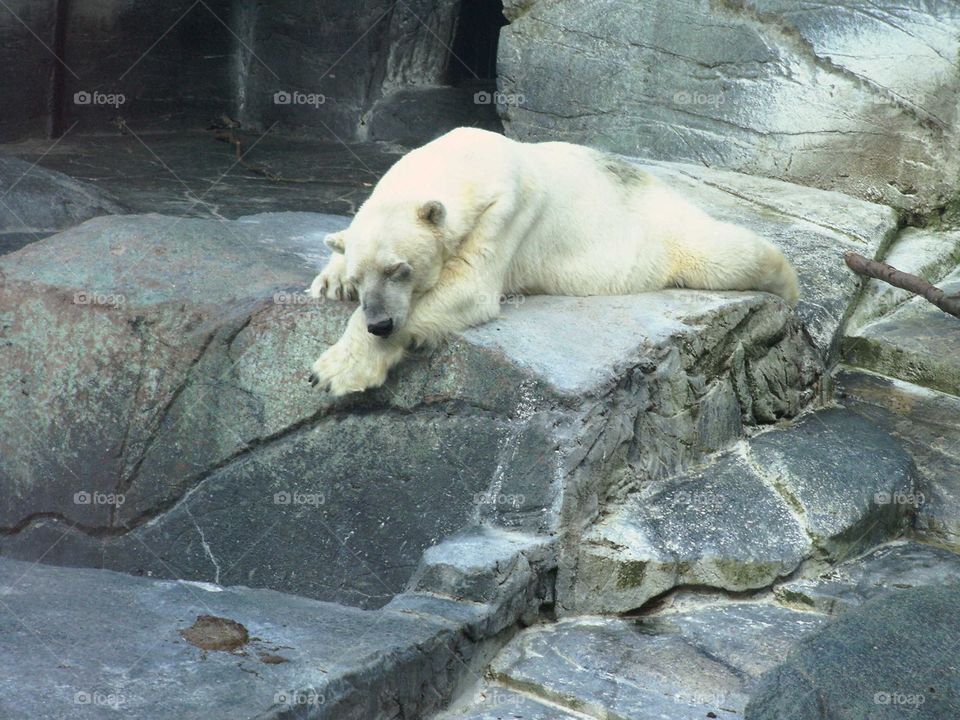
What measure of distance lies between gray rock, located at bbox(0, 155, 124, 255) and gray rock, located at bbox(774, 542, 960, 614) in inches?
196

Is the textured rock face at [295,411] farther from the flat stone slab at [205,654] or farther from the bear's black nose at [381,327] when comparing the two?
the flat stone slab at [205,654]

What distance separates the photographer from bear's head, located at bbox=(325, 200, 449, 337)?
177 inches

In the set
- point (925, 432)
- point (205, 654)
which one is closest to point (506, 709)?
point (205, 654)

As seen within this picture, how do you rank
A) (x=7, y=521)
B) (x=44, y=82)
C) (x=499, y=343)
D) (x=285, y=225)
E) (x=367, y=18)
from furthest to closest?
(x=367, y=18), (x=44, y=82), (x=285, y=225), (x=7, y=521), (x=499, y=343)

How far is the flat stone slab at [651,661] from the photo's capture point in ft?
12.2

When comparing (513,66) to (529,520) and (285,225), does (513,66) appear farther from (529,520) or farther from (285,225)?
(529,520)

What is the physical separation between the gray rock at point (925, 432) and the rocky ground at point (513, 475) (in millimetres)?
22

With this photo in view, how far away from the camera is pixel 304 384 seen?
5.07 m

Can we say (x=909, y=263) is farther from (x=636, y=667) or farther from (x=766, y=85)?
(x=636, y=667)

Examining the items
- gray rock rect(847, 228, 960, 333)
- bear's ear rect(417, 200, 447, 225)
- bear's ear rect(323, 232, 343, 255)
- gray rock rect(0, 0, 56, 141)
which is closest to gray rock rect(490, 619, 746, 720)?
bear's ear rect(417, 200, 447, 225)

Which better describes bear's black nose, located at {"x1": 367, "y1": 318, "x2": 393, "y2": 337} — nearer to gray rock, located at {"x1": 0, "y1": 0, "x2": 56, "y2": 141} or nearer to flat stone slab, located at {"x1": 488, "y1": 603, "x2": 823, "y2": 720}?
flat stone slab, located at {"x1": 488, "y1": 603, "x2": 823, "y2": 720}

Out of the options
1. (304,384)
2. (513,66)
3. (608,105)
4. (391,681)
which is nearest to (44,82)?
(513,66)

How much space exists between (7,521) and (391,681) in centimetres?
298

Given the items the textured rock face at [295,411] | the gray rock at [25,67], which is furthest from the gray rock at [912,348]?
the gray rock at [25,67]
